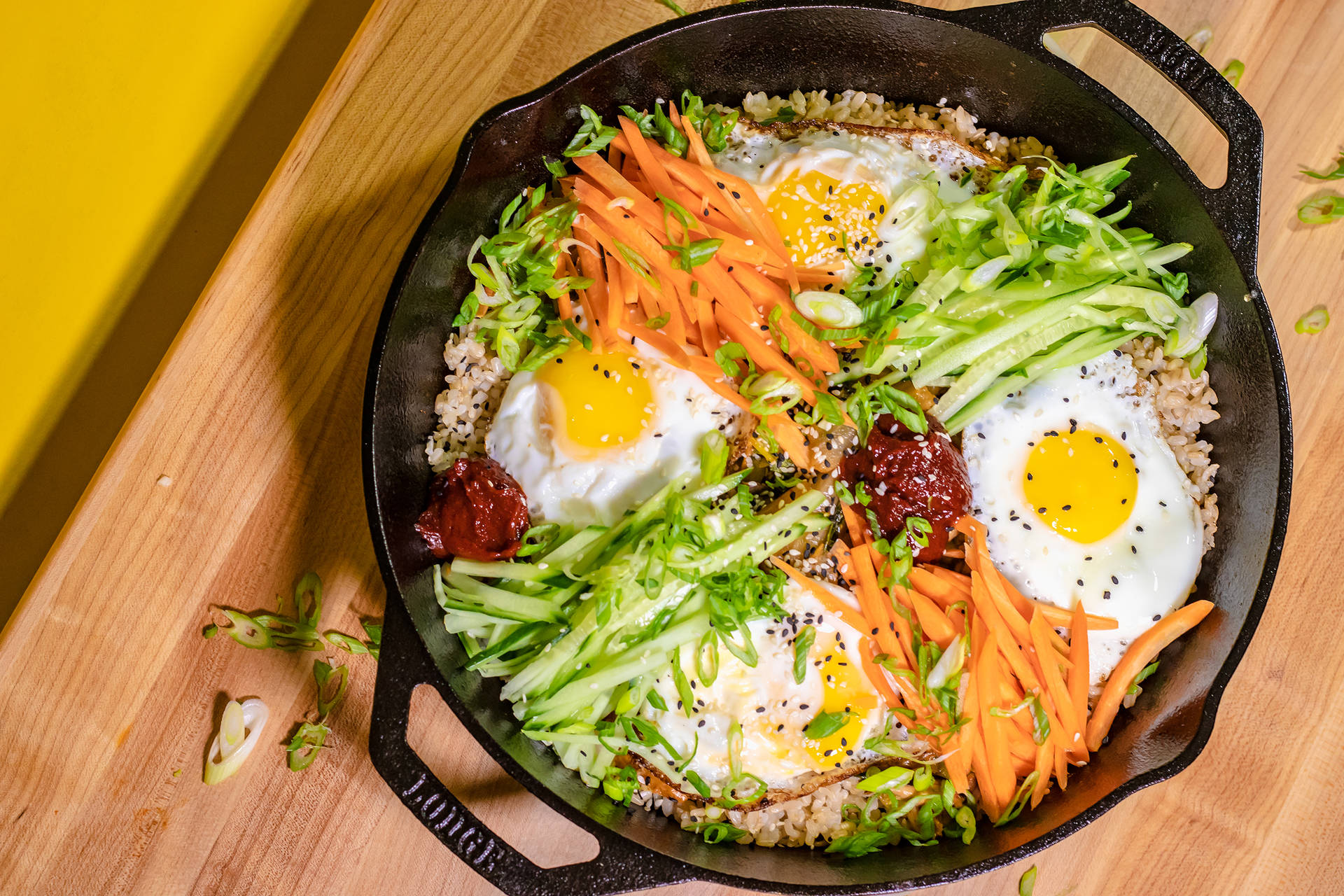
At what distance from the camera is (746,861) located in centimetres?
239

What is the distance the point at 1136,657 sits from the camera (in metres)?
2.49

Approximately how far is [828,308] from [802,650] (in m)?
0.93

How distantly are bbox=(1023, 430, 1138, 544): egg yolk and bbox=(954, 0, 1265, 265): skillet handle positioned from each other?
0.63 meters

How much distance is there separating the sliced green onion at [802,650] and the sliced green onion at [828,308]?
2.76ft

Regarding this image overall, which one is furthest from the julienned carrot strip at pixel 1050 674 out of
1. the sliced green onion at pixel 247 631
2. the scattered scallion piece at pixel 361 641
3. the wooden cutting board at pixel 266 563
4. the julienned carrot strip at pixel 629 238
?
the sliced green onion at pixel 247 631

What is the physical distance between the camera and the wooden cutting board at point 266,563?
8.45 feet

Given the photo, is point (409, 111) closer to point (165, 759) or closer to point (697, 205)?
point (697, 205)

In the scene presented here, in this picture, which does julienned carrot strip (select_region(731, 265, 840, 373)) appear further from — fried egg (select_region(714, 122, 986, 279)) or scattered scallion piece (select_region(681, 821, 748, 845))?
scattered scallion piece (select_region(681, 821, 748, 845))

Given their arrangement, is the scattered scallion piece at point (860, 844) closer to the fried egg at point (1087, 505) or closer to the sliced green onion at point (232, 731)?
the fried egg at point (1087, 505)

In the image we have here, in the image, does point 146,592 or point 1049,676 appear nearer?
point 1049,676


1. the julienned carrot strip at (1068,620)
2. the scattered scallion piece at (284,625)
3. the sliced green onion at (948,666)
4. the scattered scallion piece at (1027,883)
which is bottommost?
the scattered scallion piece at (284,625)

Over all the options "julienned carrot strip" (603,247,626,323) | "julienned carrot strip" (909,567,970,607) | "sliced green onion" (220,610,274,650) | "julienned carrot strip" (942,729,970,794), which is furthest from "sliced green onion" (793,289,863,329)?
"sliced green onion" (220,610,274,650)

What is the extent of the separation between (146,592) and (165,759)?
0.51m

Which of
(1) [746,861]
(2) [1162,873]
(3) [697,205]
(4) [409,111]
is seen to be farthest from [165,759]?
(2) [1162,873]
